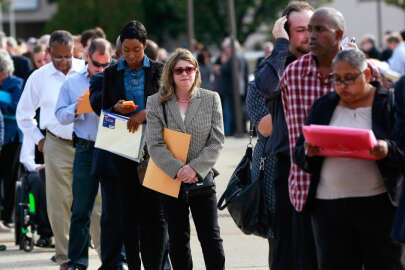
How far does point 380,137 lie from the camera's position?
544 cm

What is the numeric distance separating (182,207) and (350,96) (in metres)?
2.13

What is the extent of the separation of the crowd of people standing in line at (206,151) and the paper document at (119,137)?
64mm

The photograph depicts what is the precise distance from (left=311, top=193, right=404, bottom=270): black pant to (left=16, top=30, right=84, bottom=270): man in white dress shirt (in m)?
3.63

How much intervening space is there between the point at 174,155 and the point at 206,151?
217 mm

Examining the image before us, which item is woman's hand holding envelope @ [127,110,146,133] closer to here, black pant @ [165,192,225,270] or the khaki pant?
black pant @ [165,192,225,270]

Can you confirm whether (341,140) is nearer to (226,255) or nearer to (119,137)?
(119,137)

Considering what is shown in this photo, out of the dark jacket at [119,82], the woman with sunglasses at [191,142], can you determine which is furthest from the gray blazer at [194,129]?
the dark jacket at [119,82]

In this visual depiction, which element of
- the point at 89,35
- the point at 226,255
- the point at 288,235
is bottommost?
the point at 226,255

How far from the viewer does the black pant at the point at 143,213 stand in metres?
7.82

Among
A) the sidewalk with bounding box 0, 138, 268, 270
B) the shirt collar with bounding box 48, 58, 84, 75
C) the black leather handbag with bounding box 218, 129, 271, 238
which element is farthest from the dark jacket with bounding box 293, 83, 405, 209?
the shirt collar with bounding box 48, 58, 84, 75

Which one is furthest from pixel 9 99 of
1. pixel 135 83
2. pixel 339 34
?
pixel 339 34

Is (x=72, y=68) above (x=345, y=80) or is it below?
below

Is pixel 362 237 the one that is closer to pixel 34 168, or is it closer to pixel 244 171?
pixel 244 171

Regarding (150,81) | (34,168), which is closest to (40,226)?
(34,168)
